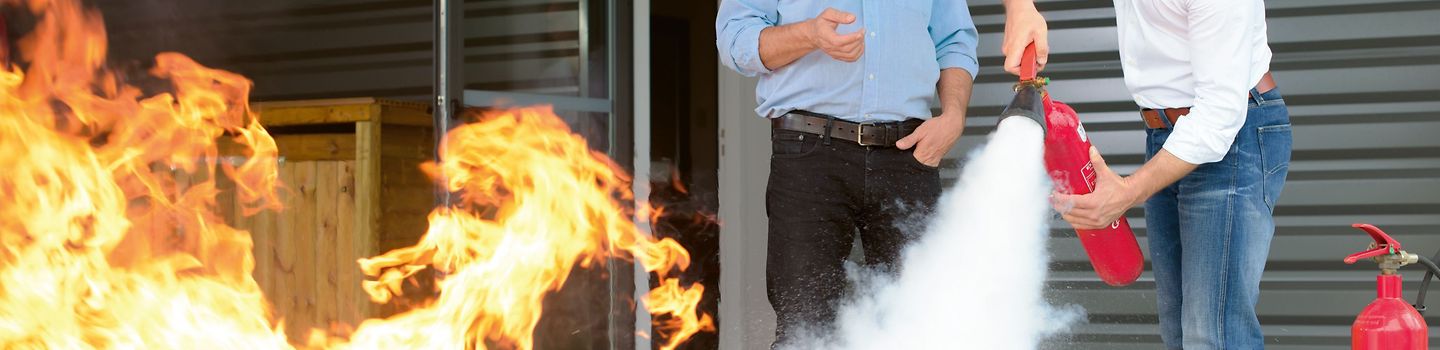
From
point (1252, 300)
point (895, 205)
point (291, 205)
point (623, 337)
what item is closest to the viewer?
point (1252, 300)

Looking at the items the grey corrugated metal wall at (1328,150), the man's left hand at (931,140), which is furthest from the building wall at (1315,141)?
the man's left hand at (931,140)

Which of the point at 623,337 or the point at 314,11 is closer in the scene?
the point at 314,11

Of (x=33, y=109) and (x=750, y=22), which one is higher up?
(x=750, y=22)

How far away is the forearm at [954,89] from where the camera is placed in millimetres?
3354

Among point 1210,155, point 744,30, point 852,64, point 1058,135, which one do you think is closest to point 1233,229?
point 1210,155

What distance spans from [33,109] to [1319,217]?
4.41 meters

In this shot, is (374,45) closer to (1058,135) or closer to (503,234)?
(503,234)

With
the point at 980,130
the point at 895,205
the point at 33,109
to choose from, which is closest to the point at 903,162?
the point at 895,205

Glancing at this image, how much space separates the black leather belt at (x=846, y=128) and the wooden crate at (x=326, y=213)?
1.91 m

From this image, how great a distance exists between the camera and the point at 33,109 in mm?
3762

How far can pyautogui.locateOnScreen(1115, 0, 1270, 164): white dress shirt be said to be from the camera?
2545 mm

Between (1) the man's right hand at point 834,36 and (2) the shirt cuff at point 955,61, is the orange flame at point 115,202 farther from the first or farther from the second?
(2) the shirt cuff at point 955,61

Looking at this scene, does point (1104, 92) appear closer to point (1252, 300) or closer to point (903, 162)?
point (903, 162)

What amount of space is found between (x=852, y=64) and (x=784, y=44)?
21 centimetres
